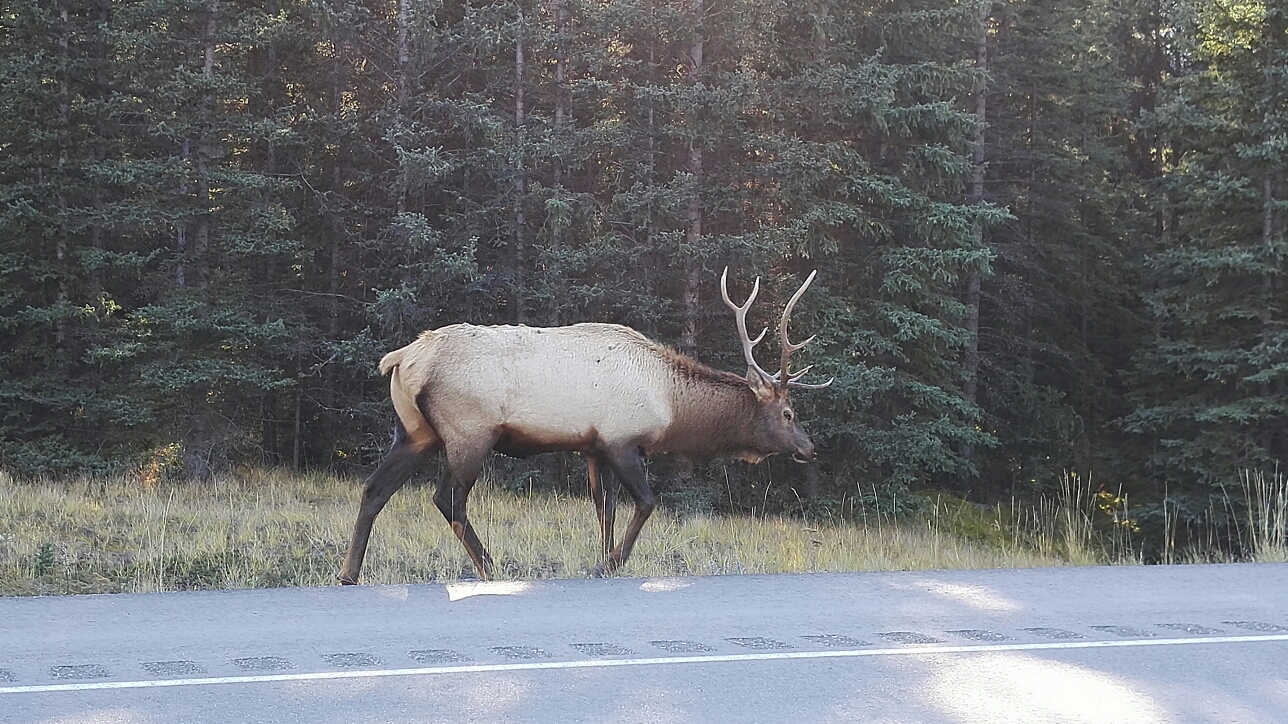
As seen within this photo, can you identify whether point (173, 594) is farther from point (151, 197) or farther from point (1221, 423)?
point (1221, 423)

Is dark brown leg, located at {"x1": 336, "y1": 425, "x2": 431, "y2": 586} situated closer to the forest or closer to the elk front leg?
the elk front leg

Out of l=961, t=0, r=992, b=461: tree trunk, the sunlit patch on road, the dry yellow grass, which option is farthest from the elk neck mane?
l=961, t=0, r=992, b=461: tree trunk

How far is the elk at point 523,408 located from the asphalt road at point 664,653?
4.36 ft

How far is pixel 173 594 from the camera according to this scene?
23.4ft

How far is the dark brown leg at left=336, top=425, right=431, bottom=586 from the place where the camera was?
8656 millimetres

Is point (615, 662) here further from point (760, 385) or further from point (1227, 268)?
point (1227, 268)

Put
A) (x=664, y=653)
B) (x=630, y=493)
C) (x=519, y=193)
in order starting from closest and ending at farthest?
(x=664, y=653) → (x=630, y=493) → (x=519, y=193)

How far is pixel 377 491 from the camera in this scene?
887 cm

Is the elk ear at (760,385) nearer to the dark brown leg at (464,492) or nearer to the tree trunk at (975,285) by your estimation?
the dark brown leg at (464,492)

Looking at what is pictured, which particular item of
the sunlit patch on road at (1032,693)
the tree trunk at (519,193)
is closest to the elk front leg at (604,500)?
the sunlit patch on road at (1032,693)

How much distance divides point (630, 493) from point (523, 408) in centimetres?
97

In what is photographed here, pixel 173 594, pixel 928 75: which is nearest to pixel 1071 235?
pixel 928 75

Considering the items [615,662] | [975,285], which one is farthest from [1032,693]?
[975,285]

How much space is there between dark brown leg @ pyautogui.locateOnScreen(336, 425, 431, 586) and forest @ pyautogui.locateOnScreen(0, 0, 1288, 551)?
251 inches
